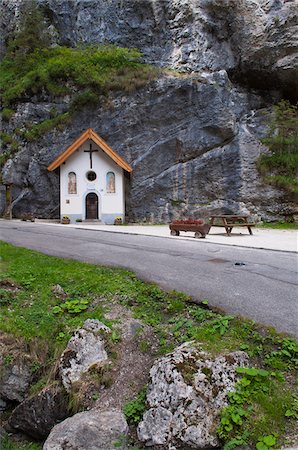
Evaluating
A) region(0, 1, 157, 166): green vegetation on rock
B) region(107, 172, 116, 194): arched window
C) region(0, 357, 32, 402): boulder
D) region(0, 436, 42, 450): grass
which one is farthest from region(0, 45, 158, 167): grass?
region(0, 436, 42, 450): grass

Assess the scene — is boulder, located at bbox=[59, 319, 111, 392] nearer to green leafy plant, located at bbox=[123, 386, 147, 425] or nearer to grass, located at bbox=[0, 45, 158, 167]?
green leafy plant, located at bbox=[123, 386, 147, 425]

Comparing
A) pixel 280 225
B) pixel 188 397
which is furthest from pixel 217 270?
pixel 280 225

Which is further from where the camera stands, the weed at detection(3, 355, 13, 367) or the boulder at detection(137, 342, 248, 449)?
the weed at detection(3, 355, 13, 367)

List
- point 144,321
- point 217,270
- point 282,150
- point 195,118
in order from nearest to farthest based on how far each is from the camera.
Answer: point 144,321
point 217,270
point 282,150
point 195,118

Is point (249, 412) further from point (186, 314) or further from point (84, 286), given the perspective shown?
point (84, 286)

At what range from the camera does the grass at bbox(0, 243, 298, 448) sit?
3.31 metres

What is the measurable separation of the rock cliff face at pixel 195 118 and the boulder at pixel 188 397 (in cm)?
1908

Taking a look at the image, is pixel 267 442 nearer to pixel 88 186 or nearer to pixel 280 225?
pixel 280 225

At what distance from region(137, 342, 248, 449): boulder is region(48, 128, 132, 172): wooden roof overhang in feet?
66.1

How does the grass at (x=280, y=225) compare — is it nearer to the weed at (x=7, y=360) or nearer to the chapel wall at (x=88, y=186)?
the chapel wall at (x=88, y=186)

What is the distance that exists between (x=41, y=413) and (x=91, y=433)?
1069 millimetres

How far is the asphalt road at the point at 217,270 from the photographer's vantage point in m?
5.04

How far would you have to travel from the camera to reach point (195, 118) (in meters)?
23.8

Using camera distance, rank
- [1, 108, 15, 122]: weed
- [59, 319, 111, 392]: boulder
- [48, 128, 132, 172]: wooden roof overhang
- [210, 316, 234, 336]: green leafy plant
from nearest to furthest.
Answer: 1. [59, 319, 111, 392]: boulder
2. [210, 316, 234, 336]: green leafy plant
3. [48, 128, 132, 172]: wooden roof overhang
4. [1, 108, 15, 122]: weed
